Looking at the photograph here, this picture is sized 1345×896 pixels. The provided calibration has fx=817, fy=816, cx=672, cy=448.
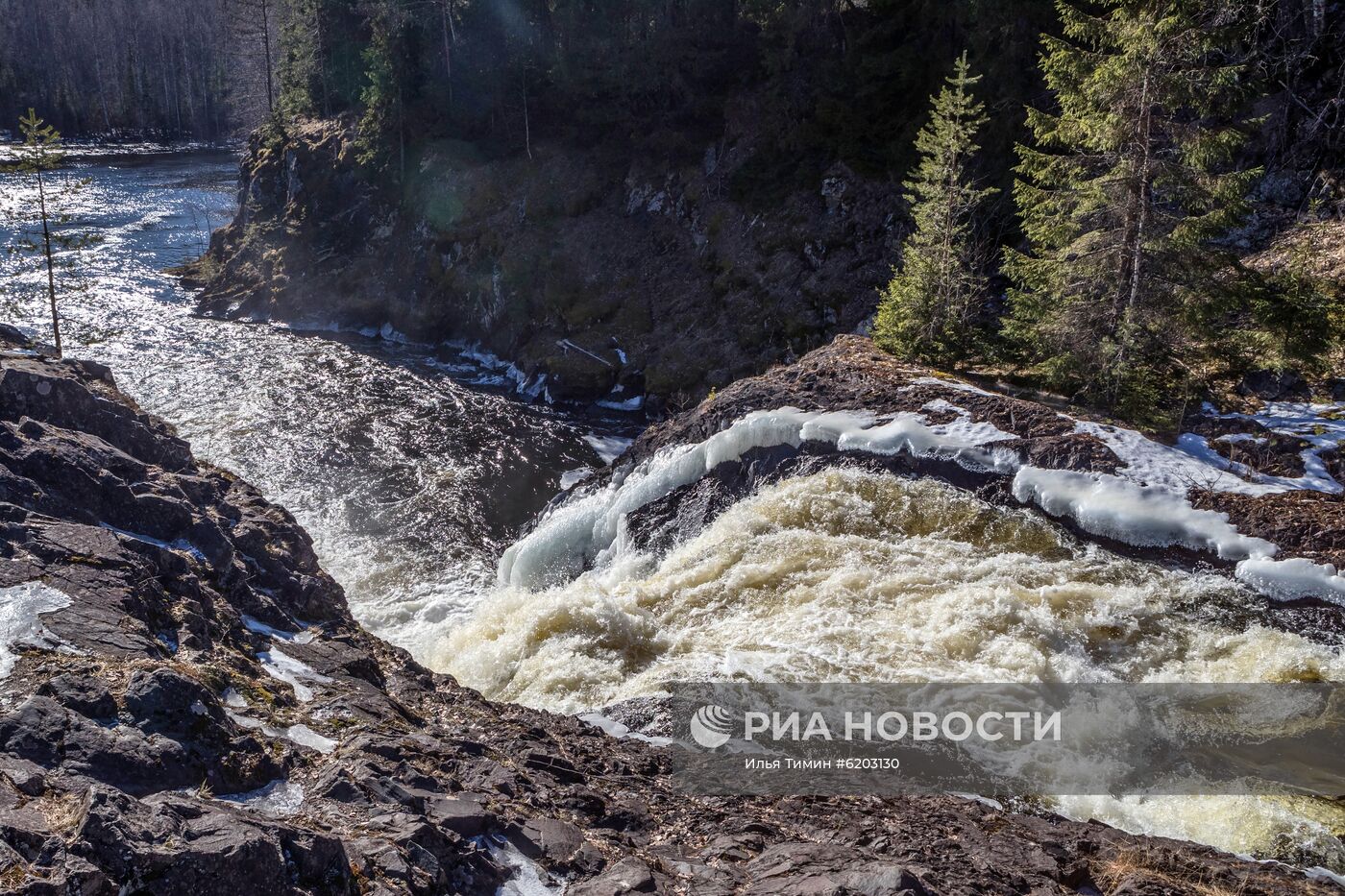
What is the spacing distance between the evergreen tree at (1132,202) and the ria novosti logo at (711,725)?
24.4 ft

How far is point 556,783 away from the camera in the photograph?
6574 millimetres

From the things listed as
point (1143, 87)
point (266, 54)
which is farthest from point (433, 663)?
point (266, 54)

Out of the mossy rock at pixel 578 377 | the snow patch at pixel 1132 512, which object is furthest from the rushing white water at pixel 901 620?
the mossy rock at pixel 578 377

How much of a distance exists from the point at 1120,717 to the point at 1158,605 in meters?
1.70

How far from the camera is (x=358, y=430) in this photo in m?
22.4

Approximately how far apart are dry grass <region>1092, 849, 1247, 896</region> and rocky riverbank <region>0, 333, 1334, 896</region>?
2 cm

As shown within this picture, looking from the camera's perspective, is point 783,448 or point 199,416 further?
point 199,416

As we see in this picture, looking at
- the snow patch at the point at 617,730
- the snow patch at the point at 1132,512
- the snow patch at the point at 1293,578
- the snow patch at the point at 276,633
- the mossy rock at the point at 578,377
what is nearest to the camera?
the snow patch at the point at 617,730

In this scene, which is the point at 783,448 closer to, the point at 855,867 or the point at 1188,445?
the point at 1188,445

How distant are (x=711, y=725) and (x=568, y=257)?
24081mm

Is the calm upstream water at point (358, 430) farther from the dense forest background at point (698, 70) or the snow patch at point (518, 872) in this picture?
the dense forest background at point (698, 70)

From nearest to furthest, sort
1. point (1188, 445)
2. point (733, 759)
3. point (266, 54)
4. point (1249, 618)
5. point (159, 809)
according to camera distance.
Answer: point (159, 809) < point (733, 759) < point (1249, 618) < point (1188, 445) < point (266, 54)

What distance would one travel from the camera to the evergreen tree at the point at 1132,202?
10.8 metres

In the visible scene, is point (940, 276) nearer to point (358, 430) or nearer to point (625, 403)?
point (625, 403)
